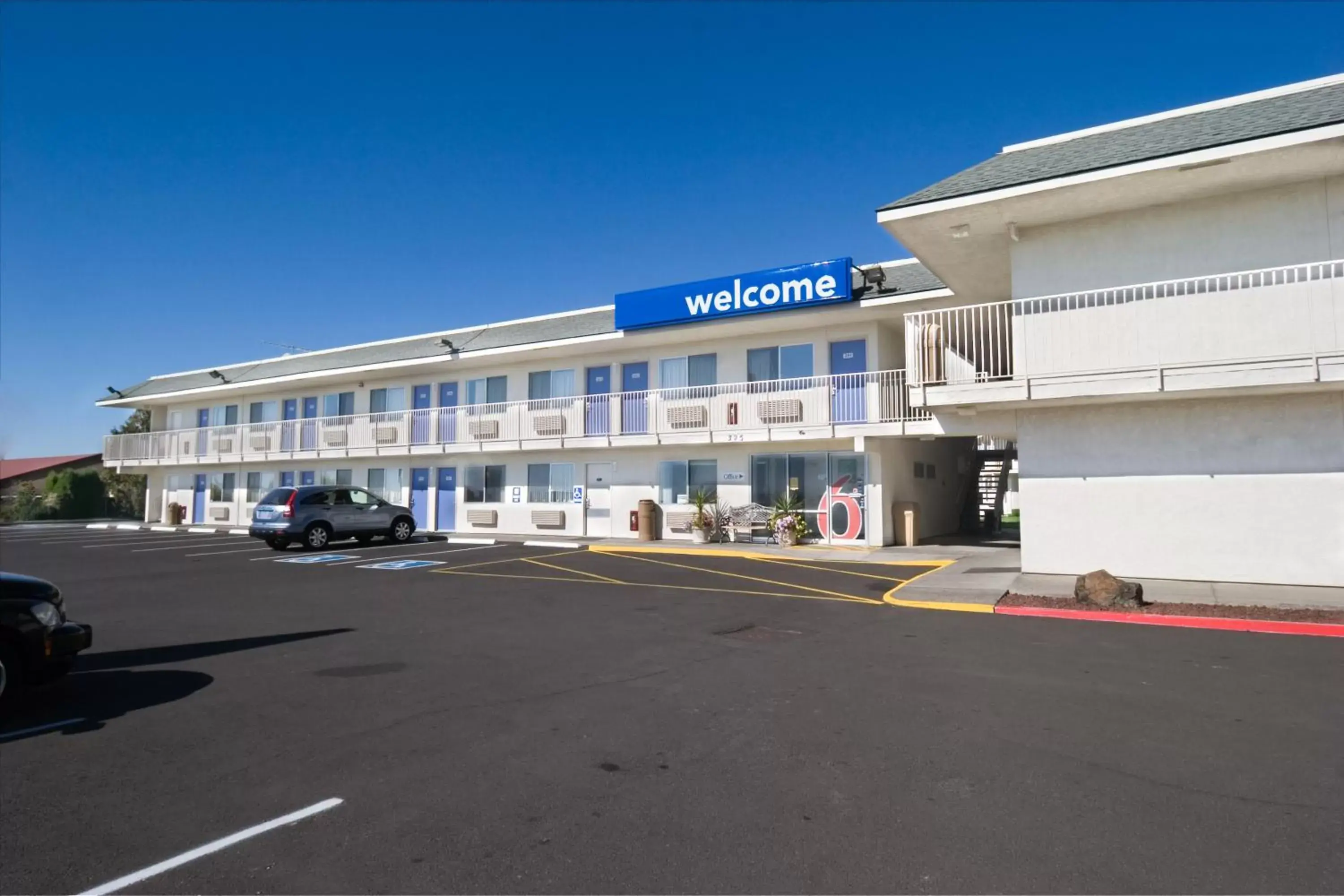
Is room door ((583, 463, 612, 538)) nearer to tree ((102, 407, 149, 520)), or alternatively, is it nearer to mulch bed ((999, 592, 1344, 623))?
mulch bed ((999, 592, 1344, 623))

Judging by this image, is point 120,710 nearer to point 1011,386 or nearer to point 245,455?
point 1011,386

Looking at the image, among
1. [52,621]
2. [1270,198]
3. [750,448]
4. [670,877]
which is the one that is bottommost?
[670,877]

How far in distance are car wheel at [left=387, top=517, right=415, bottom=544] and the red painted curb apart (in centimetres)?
1873

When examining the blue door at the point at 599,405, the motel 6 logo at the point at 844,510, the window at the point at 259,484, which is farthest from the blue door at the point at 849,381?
the window at the point at 259,484

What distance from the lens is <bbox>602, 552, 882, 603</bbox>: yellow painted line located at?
1217 centimetres

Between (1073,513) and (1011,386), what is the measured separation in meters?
2.43

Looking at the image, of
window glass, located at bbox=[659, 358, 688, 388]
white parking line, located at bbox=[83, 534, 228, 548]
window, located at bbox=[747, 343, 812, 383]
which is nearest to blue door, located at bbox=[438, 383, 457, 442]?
window glass, located at bbox=[659, 358, 688, 388]

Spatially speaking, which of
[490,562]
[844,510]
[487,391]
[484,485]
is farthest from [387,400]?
[844,510]

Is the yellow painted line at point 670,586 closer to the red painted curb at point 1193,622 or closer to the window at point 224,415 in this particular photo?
the red painted curb at point 1193,622

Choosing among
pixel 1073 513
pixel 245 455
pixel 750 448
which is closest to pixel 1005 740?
pixel 1073 513

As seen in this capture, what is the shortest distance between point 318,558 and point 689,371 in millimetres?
11314

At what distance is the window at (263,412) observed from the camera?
113ft

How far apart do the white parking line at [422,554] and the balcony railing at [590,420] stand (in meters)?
3.98

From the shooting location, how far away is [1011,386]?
12438mm
